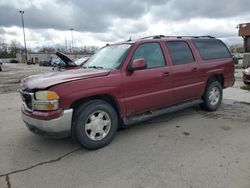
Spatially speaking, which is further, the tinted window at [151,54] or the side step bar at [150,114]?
the tinted window at [151,54]

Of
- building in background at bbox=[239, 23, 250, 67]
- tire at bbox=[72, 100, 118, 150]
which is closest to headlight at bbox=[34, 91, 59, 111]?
tire at bbox=[72, 100, 118, 150]

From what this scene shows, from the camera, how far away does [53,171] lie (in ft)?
11.6

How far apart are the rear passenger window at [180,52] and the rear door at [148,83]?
304 millimetres

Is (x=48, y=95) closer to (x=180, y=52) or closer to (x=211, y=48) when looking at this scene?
(x=180, y=52)

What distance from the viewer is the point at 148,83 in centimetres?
480

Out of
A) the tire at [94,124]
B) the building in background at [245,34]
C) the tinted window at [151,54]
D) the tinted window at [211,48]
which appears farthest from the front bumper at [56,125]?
the building in background at [245,34]

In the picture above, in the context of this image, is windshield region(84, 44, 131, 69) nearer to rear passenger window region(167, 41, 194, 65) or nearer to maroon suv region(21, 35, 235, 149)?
maroon suv region(21, 35, 235, 149)

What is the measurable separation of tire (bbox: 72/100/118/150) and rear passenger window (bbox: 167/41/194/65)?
190cm

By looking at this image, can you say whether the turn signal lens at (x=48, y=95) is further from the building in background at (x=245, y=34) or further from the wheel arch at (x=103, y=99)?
the building in background at (x=245, y=34)

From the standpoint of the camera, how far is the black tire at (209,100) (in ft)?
20.5

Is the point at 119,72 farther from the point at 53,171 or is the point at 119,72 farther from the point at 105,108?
the point at 53,171

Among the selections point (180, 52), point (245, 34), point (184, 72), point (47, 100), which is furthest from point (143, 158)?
point (245, 34)

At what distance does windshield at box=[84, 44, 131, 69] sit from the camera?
15.5 ft

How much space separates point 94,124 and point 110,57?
58.8 inches
